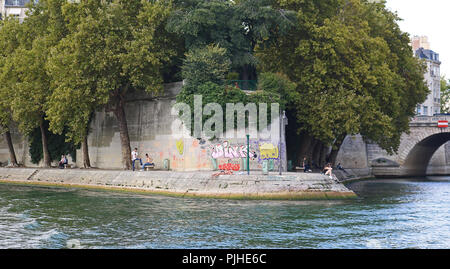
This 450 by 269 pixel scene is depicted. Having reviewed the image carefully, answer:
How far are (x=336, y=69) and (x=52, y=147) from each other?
2965 centimetres

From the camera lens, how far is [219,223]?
2503cm

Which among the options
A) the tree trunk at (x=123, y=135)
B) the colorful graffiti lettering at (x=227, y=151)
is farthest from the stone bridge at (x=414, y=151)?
the tree trunk at (x=123, y=135)

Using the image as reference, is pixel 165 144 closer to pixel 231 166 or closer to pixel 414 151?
pixel 231 166

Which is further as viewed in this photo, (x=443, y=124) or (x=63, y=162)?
(x=443, y=124)

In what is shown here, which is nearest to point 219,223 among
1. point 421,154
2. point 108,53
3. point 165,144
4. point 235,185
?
Answer: point 235,185

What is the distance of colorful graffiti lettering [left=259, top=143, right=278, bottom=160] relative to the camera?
40.3 metres

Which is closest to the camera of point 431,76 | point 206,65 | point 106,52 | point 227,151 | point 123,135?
point 227,151

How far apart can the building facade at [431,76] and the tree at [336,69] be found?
57047 mm

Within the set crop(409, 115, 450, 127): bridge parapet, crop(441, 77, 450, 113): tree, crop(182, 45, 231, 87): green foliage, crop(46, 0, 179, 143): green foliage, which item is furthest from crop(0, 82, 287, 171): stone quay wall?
crop(441, 77, 450, 113): tree

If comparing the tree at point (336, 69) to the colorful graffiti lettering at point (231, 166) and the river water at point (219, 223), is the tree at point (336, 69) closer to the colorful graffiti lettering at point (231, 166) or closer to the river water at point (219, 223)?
the colorful graffiti lettering at point (231, 166)

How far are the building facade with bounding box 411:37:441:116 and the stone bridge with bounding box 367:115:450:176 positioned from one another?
32825 mm

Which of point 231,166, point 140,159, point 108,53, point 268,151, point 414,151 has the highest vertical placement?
point 108,53
